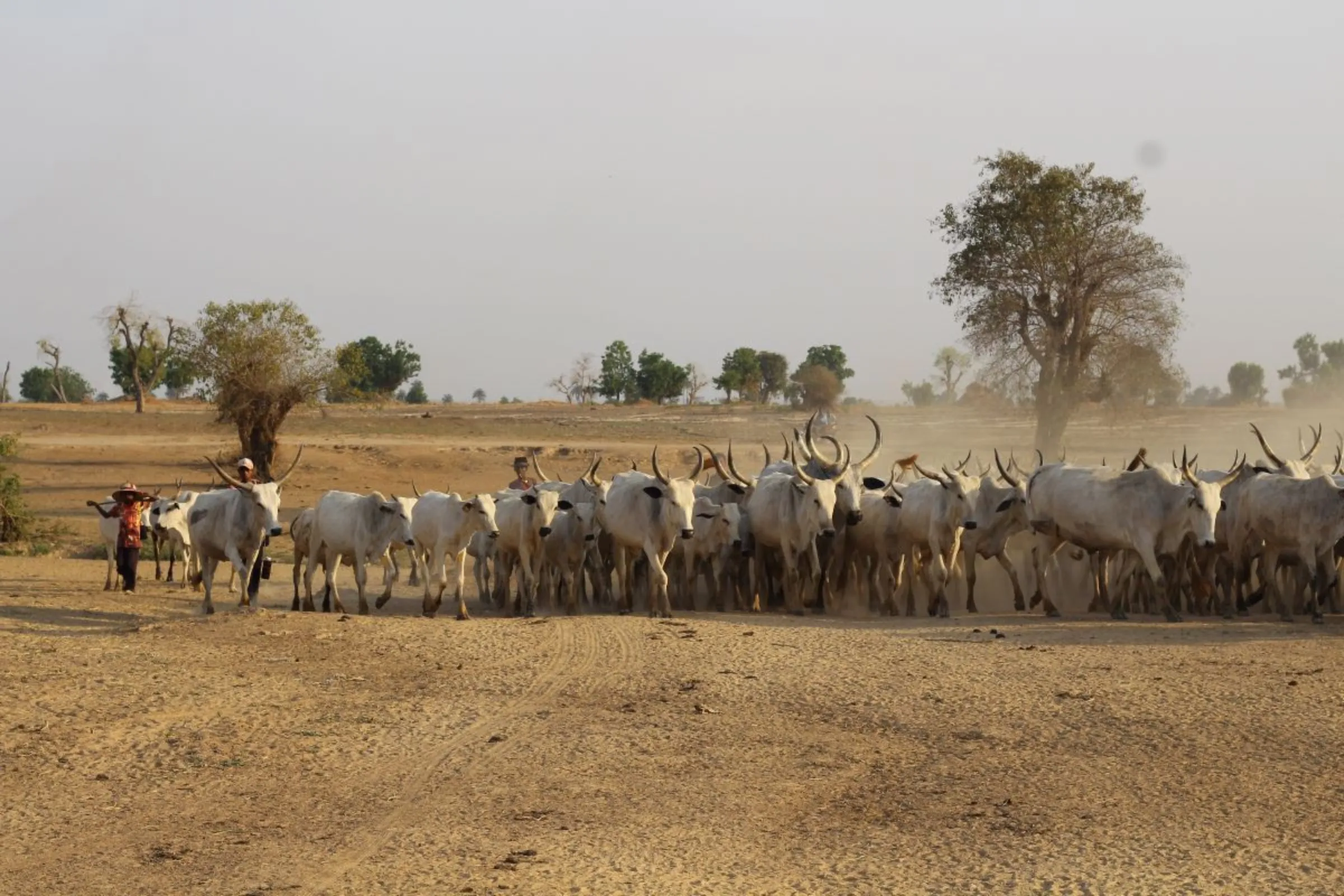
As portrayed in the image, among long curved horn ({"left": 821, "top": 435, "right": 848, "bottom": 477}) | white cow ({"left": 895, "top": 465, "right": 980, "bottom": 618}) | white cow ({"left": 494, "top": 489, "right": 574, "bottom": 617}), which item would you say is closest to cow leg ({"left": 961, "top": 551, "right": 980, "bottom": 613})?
white cow ({"left": 895, "top": 465, "right": 980, "bottom": 618})

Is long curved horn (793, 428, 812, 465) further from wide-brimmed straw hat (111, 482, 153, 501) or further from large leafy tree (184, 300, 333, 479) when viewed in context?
large leafy tree (184, 300, 333, 479)

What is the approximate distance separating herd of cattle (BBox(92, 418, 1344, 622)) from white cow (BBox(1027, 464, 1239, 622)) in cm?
2

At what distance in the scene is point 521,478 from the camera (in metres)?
19.7

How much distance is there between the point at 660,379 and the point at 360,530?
189 ft

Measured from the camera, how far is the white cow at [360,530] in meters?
16.6

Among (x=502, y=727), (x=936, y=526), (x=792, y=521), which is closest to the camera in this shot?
(x=502, y=727)

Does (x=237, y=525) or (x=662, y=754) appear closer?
(x=662, y=754)

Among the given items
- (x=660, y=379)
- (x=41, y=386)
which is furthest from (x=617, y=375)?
(x=41, y=386)

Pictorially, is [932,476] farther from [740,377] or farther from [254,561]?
[740,377]

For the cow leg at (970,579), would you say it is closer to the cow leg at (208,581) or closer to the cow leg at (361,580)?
the cow leg at (361,580)

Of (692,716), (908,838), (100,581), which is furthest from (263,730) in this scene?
(100,581)

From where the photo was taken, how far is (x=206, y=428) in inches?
1829

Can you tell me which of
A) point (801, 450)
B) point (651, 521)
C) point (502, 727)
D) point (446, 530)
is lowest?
point (502, 727)

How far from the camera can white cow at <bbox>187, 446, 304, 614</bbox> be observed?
15.7 meters
